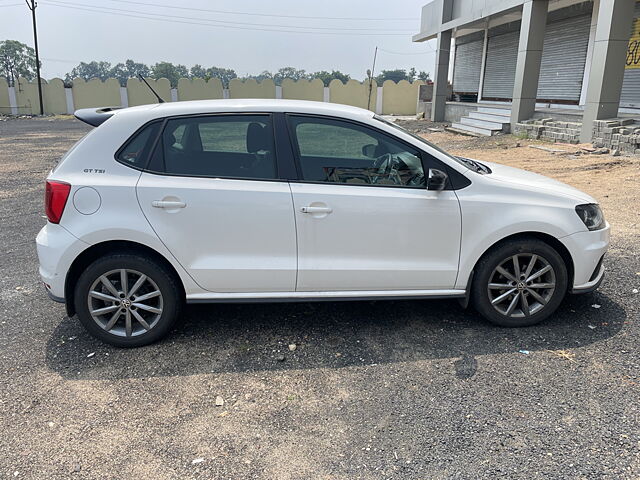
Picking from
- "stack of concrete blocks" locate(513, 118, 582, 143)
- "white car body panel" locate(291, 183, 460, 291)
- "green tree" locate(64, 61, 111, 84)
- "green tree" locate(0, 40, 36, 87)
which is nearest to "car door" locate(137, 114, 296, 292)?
"white car body panel" locate(291, 183, 460, 291)

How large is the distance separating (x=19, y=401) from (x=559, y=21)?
2186cm

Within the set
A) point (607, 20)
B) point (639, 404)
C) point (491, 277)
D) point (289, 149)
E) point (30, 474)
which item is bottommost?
point (30, 474)

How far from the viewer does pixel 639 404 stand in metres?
3.02

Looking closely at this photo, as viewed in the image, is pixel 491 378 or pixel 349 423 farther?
pixel 491 378

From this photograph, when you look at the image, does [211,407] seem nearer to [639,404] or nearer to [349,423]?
[349,423]

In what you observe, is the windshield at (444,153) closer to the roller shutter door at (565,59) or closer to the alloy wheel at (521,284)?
the alloy wheel at (521,284)

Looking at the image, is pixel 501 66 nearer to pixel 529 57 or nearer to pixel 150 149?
pixel 529 57

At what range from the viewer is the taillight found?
353 cm

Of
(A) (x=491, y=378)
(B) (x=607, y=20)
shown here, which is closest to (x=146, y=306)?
(A) (x=491, y=378)

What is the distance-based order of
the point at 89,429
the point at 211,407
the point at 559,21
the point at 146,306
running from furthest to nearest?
the point at 559,21, the point at 146,306, the point at 211,407, the point at 89,429

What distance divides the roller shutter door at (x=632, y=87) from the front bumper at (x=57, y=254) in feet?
55.6

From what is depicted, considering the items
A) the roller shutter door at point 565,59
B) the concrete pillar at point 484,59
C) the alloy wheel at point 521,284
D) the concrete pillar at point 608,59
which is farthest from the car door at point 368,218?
the concrete pillar at point 484,59

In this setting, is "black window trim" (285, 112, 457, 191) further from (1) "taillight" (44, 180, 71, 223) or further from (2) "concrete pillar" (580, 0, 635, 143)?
(2) "concrete pillar" (580, 0, 635, 143)

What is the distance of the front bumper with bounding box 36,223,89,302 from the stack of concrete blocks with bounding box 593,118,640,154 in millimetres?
12544
